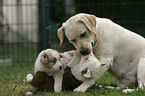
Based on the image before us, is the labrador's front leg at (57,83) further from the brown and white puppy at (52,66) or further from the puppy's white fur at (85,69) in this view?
the puppy's white fur at (85,69)

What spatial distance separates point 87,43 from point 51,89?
Answer: 947 mm

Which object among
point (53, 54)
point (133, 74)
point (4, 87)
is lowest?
point (4, 87)

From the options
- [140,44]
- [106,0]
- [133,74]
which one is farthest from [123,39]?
[106,0]

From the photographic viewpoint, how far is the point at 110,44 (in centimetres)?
425

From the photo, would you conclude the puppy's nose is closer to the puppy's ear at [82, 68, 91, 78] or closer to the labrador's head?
the labrador's head

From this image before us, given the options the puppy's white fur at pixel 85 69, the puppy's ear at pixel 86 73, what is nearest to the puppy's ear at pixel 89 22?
the puppy's white fur at pixel 85 69

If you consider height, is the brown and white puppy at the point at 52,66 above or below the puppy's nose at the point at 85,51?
below

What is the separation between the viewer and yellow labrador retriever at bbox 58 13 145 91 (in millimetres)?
4039

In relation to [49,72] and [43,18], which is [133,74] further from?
[43,18]

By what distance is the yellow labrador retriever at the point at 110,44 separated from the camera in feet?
13.3

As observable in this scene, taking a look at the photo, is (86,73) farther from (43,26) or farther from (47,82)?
(43,26)

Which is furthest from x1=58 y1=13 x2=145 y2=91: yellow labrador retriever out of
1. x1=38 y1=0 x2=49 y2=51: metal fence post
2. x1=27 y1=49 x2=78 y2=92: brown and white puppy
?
x1=38 y1=0 x2=49 y2=51: metal fence post

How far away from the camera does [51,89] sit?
4008mm

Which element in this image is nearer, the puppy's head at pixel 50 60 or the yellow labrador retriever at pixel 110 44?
the puppy's head at pixel 50 60
